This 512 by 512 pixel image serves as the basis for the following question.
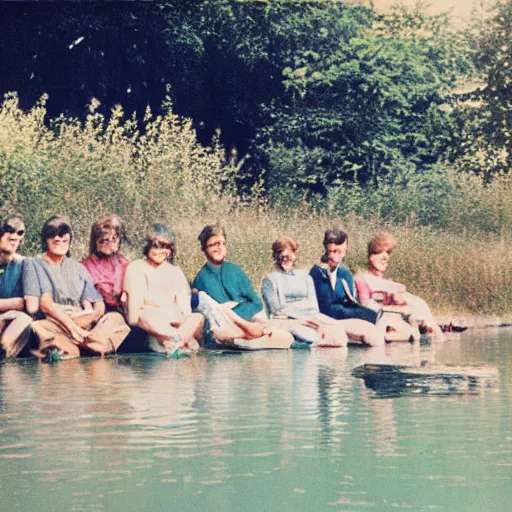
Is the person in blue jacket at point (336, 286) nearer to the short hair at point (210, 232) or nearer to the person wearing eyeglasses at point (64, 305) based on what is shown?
the short hair at point (210, 232)

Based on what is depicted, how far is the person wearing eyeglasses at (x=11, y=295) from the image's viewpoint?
10.1m

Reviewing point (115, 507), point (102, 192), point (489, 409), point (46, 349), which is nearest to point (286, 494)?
point (115, 507)

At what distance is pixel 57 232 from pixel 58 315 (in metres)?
0.63

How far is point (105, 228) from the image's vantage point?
34.6 feet

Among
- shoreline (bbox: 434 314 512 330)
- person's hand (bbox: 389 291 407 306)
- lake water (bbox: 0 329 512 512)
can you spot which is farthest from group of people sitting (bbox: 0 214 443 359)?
shoreline (bbox: 434 314 512 330)

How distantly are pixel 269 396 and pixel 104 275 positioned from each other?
2.99 meters

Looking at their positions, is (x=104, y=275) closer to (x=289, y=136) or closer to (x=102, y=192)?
(x=102, y=192)

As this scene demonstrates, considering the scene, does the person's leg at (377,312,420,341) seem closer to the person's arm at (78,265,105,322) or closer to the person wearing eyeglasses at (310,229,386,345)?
the person wearing eyeglasses at (310,229,386,345)

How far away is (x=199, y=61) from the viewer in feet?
50.6

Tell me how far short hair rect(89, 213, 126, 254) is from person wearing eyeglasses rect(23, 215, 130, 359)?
0.30 metres

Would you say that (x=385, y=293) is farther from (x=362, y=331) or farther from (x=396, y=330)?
(x=362, y=331)

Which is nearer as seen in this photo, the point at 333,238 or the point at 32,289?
the point at 32,289

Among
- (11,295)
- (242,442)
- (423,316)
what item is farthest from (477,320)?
(242,442)

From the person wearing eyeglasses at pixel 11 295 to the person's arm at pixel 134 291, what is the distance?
0.74 meters
